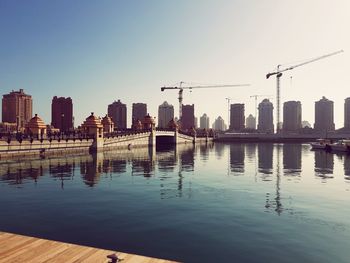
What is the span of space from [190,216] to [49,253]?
36.5ft

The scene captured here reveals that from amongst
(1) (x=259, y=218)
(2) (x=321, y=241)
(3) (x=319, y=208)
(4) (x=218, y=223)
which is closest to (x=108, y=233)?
(4) (x=218, y=223)

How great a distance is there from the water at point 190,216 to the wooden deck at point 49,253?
11.2 feet

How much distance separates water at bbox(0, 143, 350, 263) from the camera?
1470cm

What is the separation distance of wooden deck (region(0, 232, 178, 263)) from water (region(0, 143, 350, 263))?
342 centimetres

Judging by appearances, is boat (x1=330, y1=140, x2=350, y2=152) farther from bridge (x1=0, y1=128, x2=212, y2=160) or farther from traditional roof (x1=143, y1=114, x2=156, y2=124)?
traditional roof (x1=143, y1=114, x2=156, y2=124)

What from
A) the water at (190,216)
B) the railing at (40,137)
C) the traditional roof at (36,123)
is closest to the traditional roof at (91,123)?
the railing at (40,137)

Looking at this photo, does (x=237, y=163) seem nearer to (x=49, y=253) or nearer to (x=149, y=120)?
(x=49, y=253)

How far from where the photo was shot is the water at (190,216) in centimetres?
1470

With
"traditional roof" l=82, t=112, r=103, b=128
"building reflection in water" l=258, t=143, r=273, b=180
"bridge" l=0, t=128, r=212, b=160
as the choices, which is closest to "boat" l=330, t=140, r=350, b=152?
"building reflection in water" l=258, t=143, r=273, b=180

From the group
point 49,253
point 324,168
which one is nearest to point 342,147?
point 324,168

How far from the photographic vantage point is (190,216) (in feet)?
67.4

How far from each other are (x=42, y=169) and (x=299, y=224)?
36.7 metres

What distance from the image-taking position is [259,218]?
20234 millimetres

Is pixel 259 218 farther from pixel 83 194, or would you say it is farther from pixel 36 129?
pixel 36 129
